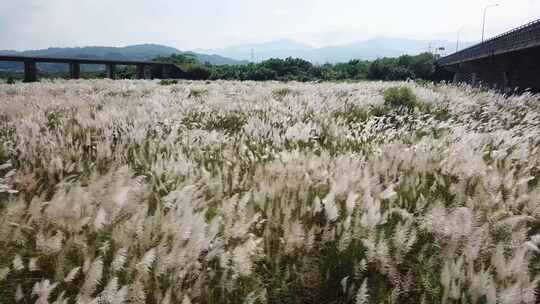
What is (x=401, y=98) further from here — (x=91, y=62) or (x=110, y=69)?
(x=110, y=69)

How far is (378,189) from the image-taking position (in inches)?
111

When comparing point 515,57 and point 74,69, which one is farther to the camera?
point 74,69

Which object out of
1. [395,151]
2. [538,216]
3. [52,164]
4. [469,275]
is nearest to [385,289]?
[469,275]

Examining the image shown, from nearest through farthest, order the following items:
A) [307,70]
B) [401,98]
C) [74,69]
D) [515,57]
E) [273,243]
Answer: [273,243]
[401,98]
[515,57]
[74,69]
[307,70]

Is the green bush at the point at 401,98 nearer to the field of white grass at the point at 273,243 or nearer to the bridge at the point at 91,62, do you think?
the field of white grass at the point at 273,243

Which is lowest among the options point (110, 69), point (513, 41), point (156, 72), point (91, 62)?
point (110, 69)

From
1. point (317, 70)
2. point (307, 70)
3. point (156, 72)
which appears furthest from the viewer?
point (307, 70)

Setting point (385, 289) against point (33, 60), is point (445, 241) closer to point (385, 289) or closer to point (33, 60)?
point (385, 289)

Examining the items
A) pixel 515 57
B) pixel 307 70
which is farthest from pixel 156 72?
pixel 515 57

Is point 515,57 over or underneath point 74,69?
over

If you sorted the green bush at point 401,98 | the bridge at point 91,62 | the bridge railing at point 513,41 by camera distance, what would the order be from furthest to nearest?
1. the bridge at point 91,62
2. the bridge railing at point 513,41
3. the green bush at point 401,98

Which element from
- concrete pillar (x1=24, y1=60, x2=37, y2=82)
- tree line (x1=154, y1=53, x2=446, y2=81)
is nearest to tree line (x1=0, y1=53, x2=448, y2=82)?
tree line (x1=154, y1=53, x2=446, y2=81)

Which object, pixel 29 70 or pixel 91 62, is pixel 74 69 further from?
pixel 29 70

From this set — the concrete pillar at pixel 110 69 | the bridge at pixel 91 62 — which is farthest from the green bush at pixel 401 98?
the concrete pillar at pixel 110 69
